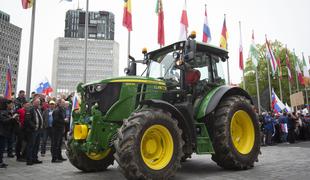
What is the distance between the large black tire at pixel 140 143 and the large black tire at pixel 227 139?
121cm

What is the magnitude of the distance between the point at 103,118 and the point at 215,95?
2.56m

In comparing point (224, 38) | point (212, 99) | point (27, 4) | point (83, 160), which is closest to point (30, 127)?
point (83, 160)

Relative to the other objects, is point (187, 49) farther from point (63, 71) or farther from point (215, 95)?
point (63, 71)

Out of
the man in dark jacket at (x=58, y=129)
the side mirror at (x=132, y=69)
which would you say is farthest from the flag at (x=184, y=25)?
the side mirror at (x=132, y=69)

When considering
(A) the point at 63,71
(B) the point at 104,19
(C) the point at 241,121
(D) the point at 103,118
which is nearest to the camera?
(D) the point at 103,118

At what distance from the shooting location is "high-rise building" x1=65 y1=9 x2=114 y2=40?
463 feet

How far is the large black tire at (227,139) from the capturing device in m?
6.18

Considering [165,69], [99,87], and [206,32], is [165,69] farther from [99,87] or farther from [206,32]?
[206,32]

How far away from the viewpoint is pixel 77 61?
124625 millimetres

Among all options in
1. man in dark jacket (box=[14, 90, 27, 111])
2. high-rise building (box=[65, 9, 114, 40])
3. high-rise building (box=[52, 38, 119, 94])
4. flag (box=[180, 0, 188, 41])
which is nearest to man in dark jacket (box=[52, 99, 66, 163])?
man in dark jacket (box=[14, 90, 27, 111])

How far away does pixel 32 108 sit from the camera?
8.82 metres

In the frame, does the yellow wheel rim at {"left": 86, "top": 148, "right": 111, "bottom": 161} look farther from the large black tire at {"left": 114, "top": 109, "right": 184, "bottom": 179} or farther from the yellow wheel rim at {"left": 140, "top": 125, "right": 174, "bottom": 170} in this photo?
the large black tire at {"left": 114, "top": 109, "right": 184, "bottom": 179}

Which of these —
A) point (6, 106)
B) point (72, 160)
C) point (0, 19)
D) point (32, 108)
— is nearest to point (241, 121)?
point (72, 160)

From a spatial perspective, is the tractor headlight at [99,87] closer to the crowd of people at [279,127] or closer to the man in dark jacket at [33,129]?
the man in dark jacket at [33,129]
